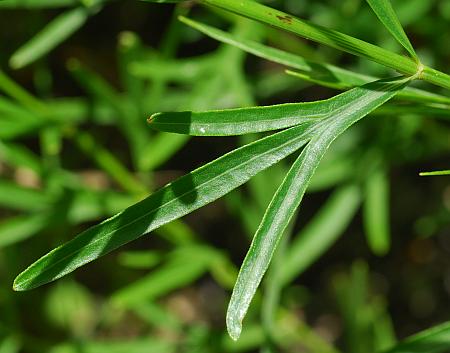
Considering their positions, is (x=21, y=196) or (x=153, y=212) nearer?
(x=153, y=212)

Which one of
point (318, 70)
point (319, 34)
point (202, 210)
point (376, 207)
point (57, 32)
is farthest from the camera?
point (202, 210)

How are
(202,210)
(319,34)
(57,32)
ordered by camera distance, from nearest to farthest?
(319,34), (57,32), (202,210)

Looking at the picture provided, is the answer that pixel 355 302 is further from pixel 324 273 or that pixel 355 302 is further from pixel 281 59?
pixel 281 59

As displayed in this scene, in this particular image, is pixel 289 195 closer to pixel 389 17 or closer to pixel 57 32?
pixel 389 17

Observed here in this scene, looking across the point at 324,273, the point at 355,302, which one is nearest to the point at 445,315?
the point at 324,273

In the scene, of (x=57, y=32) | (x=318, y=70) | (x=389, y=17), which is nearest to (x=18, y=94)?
(x=57, y=32)

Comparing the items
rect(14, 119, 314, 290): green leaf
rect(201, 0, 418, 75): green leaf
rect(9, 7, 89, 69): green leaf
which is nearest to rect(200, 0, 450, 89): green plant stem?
rect(201, 0, 418, 75): green leaf
